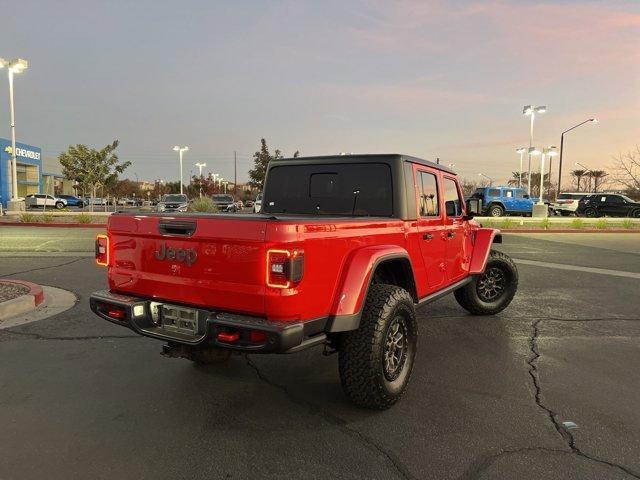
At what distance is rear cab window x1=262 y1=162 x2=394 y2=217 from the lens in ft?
14.4

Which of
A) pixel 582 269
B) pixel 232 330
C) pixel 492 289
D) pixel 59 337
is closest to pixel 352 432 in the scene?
pixel 232 330

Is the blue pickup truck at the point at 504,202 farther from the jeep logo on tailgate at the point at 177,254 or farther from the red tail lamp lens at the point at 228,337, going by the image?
the red tail lamp lens at the point at 228,337

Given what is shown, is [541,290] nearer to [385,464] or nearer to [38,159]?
[385,464]

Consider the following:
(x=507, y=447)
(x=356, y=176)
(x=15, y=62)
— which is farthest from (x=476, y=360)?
(x=15, y=62)

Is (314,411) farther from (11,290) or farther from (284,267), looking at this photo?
(11,290)

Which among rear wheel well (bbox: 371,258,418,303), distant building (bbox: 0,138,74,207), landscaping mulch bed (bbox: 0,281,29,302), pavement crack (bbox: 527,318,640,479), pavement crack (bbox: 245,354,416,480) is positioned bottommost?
pavement crack (bbox: 245,354,416,480)

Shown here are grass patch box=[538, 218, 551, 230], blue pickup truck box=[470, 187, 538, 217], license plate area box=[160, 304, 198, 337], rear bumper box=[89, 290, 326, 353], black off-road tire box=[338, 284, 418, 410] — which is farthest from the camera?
blue pickup truck box=[470, 187, 538, 217]

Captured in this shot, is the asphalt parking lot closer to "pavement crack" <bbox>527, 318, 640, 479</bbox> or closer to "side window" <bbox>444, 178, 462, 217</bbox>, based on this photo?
"pavement crack" <bbox>527, 318, 640, 479</bbox>

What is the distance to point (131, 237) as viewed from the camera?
3648 millimetres

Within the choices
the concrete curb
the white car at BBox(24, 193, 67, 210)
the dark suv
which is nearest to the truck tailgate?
the concrete curb

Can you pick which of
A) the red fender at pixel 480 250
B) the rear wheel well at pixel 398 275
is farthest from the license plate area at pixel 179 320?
the red fender at pixel 480 250

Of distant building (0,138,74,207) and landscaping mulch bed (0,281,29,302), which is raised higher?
distant building (0,138,74,207)

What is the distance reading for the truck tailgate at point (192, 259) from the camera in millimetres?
3004

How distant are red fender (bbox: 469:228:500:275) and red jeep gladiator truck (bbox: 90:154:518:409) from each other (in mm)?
1102
